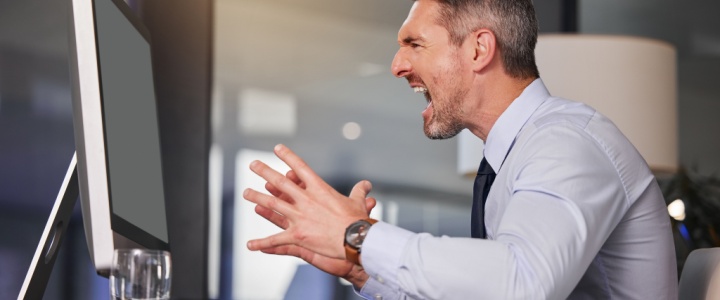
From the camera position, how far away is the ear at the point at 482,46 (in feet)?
6.04

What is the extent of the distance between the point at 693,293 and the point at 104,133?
111 cm

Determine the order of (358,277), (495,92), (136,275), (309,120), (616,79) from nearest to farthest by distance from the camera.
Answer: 1. (136,275)
2. (358,277)
3. (495,92)
4. (616,79)
5. (309,120)

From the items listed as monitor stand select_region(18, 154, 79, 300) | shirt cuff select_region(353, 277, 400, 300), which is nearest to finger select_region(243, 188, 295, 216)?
monitor stand select_region(18, 154, 79, 300)

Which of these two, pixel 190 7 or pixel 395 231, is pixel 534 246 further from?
pixel 190 7

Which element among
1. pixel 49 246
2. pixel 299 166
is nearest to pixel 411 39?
pixel 299 166

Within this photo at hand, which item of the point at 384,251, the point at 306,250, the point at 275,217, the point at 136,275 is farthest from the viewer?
the point at 275,217

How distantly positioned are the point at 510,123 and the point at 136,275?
874mm

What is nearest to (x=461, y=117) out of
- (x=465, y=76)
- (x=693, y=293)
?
(x=465, y=76)

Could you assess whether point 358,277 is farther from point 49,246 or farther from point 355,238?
point 49,246

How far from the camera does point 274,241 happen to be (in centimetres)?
141

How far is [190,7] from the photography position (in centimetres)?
400

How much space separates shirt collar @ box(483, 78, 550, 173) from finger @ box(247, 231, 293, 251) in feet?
1.83

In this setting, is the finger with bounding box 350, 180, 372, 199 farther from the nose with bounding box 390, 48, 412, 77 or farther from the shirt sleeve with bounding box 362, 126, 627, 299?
the nose with bounding box 390, 48, 412, 77

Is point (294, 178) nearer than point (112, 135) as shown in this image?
No
